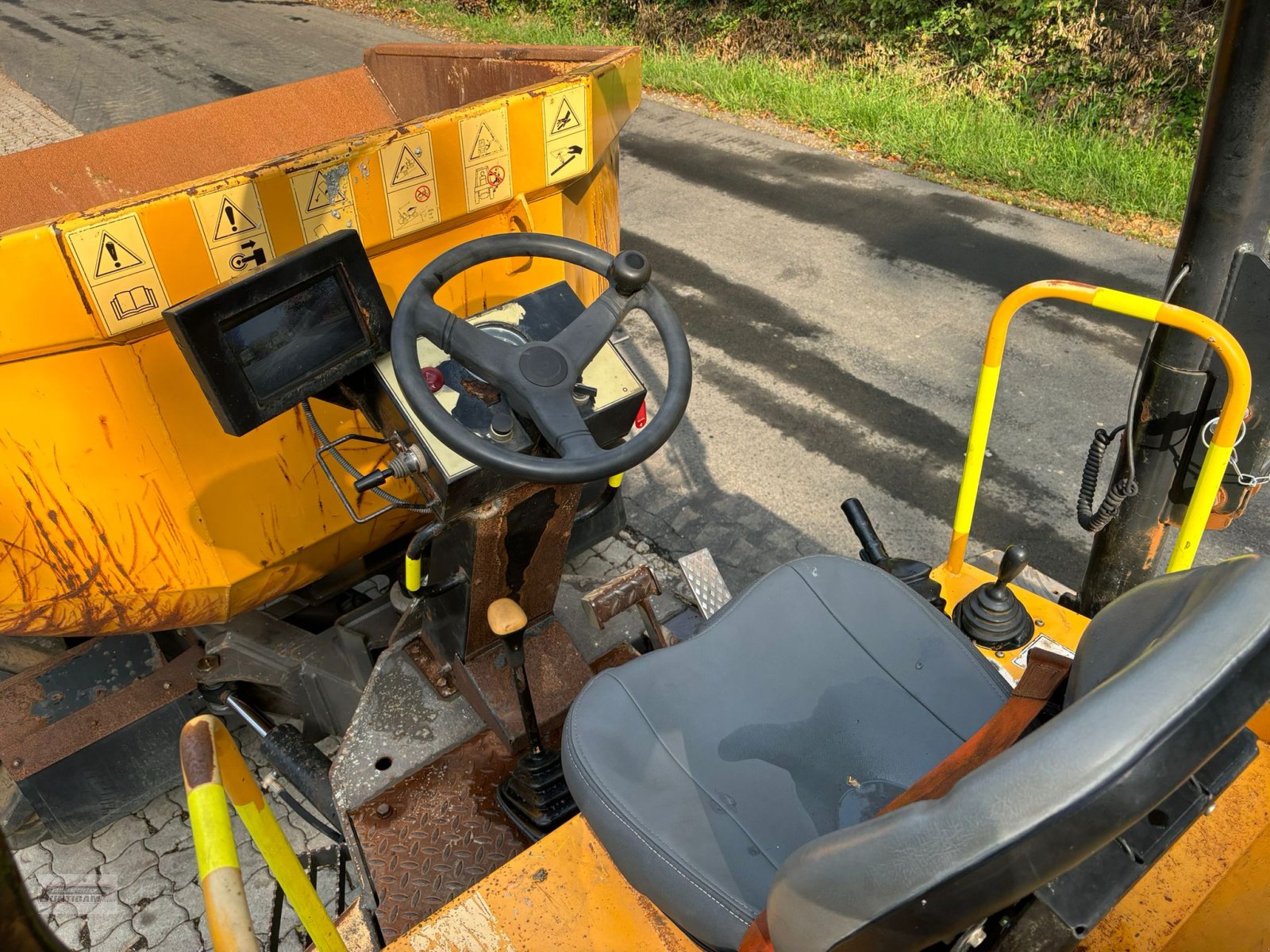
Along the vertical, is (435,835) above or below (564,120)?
below

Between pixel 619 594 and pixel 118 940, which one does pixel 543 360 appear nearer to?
pixel 619 594

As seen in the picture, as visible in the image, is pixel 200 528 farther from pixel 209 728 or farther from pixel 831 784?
pixel 831 784

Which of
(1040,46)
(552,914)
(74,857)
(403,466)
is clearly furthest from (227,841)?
(1040,46)

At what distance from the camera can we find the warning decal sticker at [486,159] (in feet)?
7.50

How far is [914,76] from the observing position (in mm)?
7836

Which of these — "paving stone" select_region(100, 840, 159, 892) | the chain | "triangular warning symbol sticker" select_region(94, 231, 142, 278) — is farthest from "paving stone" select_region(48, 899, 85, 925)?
the chain

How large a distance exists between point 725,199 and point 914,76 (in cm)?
262

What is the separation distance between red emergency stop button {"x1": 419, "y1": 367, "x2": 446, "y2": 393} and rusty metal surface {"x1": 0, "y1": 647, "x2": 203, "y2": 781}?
1.29 meters

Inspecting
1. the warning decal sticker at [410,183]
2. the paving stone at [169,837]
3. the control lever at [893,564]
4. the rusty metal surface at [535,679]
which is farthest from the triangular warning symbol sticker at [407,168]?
the paving stone at [169,837]

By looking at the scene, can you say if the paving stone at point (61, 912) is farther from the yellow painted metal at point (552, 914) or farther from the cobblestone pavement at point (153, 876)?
the yellow painted metal at point (552, 914)

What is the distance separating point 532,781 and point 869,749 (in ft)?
2.72

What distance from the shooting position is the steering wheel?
1.80 m

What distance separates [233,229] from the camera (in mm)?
2014

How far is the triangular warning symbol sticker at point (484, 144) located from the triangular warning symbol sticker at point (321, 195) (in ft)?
1.14
